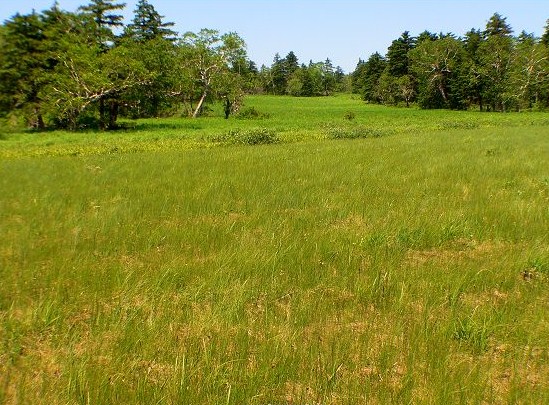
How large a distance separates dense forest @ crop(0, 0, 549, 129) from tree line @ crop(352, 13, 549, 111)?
6.9 inches

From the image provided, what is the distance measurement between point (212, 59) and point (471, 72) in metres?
42.9

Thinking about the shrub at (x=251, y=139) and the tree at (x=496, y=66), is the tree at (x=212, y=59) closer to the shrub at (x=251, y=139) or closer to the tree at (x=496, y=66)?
the shrub at (x=251, y=139)

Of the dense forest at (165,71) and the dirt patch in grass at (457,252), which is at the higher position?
the dense forest at (165,71)

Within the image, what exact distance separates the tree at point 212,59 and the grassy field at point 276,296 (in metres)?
41.0

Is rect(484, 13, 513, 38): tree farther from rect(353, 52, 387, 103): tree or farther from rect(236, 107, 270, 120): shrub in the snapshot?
rect(236, 107, 270, 120): shrub

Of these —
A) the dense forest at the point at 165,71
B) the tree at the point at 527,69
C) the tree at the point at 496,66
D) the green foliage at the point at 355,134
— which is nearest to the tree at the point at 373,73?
the dense forest at the point at 165,71

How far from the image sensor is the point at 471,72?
62.3 meters

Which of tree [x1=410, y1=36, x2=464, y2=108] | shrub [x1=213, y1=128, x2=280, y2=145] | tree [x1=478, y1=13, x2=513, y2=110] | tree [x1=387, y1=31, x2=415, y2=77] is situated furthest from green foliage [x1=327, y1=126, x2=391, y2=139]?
tree [x1=387, y1=31, x2=415, y2=77]

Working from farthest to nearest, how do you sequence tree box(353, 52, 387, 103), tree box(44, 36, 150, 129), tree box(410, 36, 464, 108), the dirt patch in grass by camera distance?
tree box(353, 52, 387, 103), tree box(410, 36, 464, 108), tree box(44, 36, 150, 129), the dirt patch in grass

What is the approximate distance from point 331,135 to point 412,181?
17.2 m

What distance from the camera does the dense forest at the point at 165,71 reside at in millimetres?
30777

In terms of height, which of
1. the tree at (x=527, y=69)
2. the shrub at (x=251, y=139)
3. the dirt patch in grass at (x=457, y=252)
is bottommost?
the dirt patch in grass at (x=457, y=252)

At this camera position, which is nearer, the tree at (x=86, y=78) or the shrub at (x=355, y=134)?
the shrub at (x=355, y=134)

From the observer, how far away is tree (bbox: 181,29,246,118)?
45.7 metres
